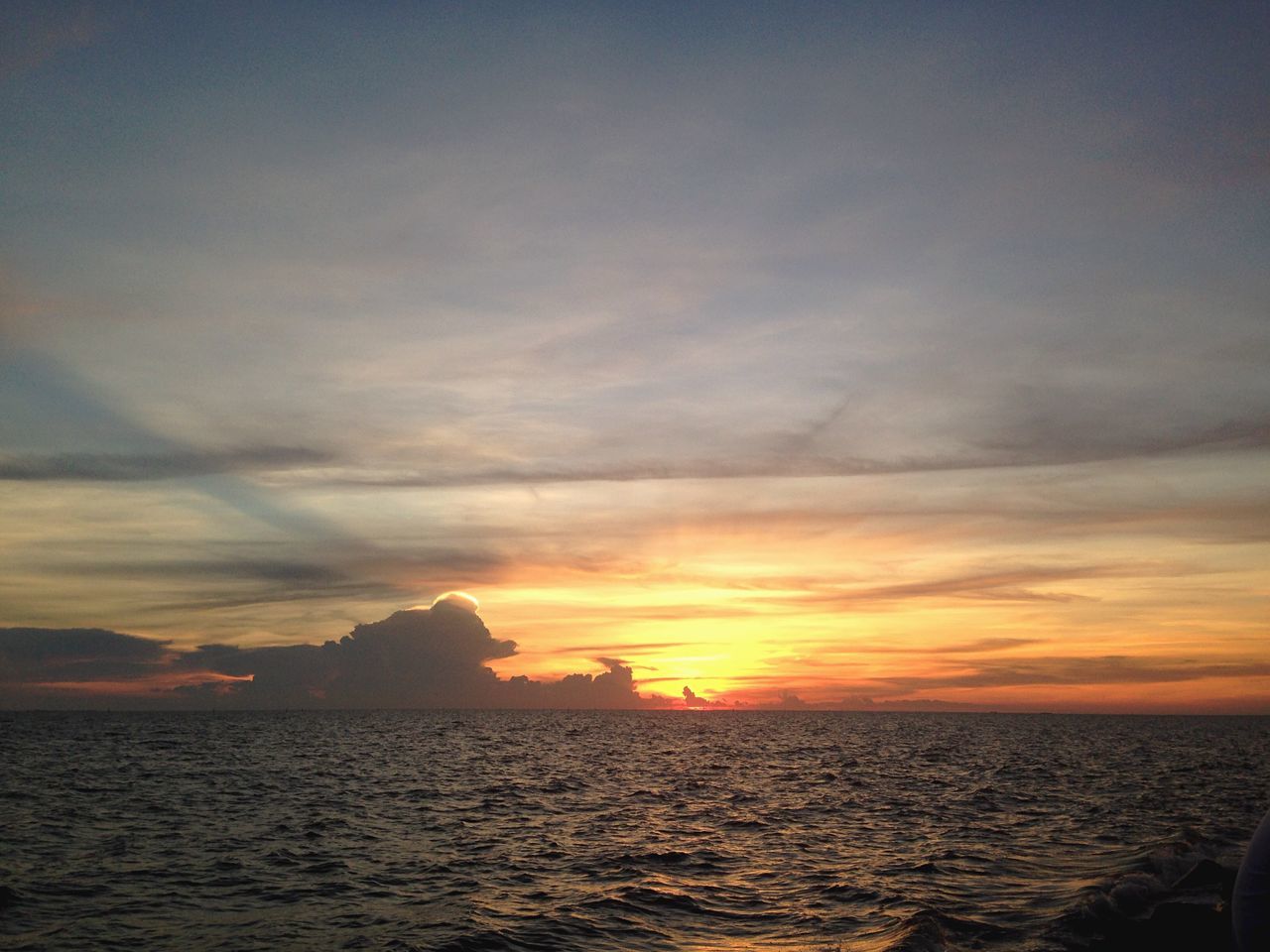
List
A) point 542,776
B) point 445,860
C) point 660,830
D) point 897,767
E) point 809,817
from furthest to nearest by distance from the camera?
point 897,767, point 542,776, point 809,817, point 660,830, point 445,860

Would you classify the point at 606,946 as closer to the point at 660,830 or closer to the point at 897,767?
the point at 660,830

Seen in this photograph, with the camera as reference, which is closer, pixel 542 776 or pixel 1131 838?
pixel 1131 838

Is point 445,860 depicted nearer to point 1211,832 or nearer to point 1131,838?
point 1131,838

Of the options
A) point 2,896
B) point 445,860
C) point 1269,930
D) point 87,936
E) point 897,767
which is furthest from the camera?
point 897,767

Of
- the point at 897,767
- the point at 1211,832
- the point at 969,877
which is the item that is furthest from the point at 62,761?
the point at 1211,832

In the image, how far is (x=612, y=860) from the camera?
27.8 metres

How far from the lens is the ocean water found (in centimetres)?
1916

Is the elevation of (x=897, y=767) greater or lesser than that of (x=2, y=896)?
lesser

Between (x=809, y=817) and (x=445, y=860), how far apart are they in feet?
56.0

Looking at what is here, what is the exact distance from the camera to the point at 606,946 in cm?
1870

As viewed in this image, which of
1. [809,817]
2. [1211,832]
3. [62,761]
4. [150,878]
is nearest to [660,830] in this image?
[809,817]

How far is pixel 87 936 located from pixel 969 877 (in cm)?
2246

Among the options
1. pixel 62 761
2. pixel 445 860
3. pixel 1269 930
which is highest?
pixel 1269 930

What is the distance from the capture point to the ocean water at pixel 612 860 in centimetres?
1916
